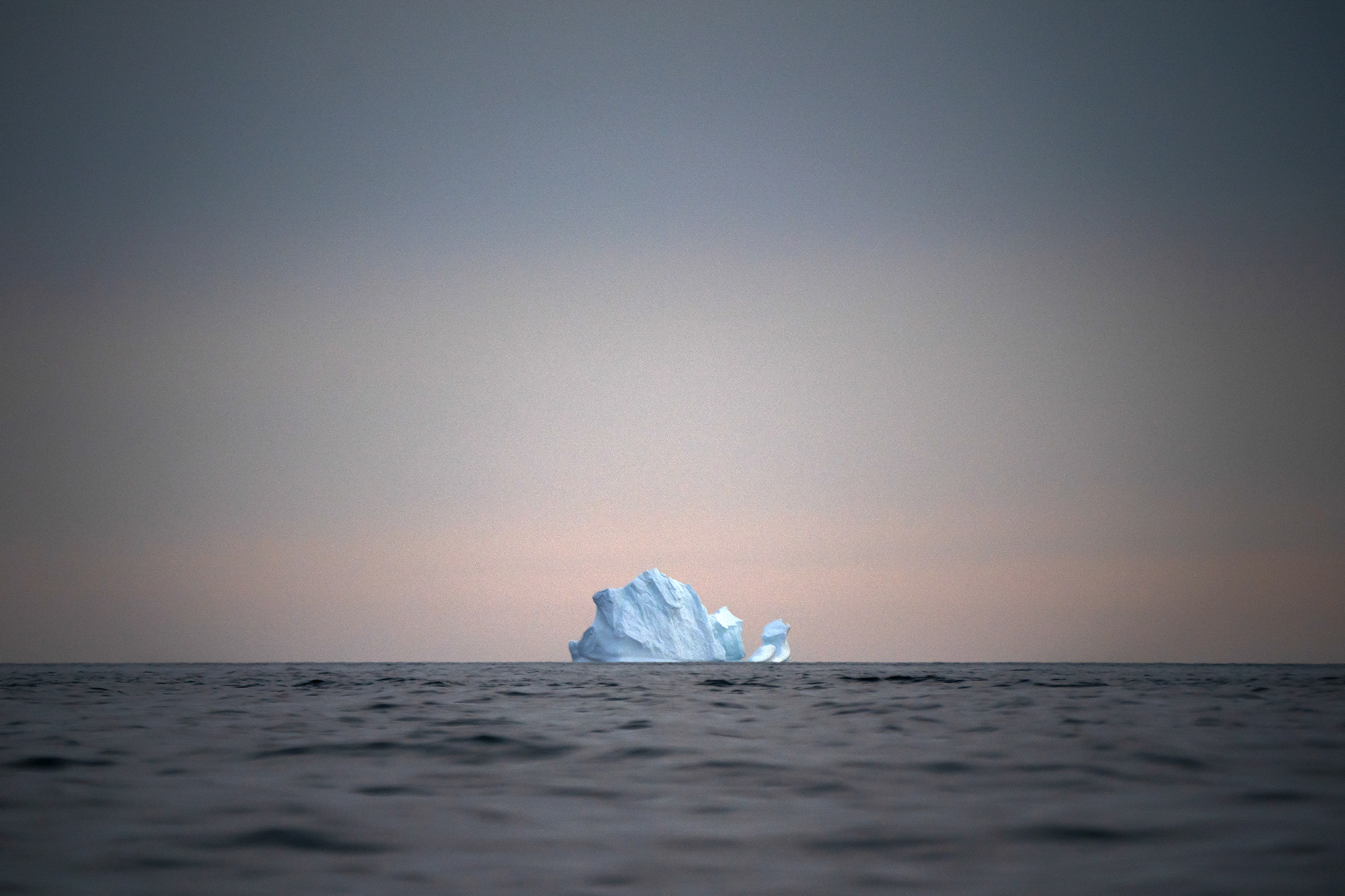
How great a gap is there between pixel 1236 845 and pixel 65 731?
9.18 metres

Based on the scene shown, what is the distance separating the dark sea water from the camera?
330 centimetres

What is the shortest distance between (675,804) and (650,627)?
4750 centimetres

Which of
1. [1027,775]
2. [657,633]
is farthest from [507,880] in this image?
[657,633]

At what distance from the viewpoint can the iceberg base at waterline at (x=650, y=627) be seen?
51031mm

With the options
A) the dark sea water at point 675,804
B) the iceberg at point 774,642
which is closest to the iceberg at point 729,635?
the iceberg at point 774,642

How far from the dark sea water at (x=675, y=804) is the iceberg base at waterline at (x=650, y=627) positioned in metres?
41.3

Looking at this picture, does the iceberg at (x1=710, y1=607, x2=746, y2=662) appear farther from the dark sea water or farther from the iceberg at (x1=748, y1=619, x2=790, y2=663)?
the dark sea water

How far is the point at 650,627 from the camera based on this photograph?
2030 inches

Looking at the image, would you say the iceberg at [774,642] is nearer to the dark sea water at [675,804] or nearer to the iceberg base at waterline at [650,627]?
the iceberg base at waterline at [650,627]

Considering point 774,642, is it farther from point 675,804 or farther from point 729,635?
point 675,804

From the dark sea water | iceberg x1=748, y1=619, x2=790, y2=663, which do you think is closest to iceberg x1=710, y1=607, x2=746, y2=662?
iceberg x1=748, y1=619, x2=790, y2=663

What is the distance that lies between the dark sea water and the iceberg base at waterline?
41323mm

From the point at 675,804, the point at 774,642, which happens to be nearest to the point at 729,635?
the point at 774,642

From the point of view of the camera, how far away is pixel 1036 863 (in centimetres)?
344
